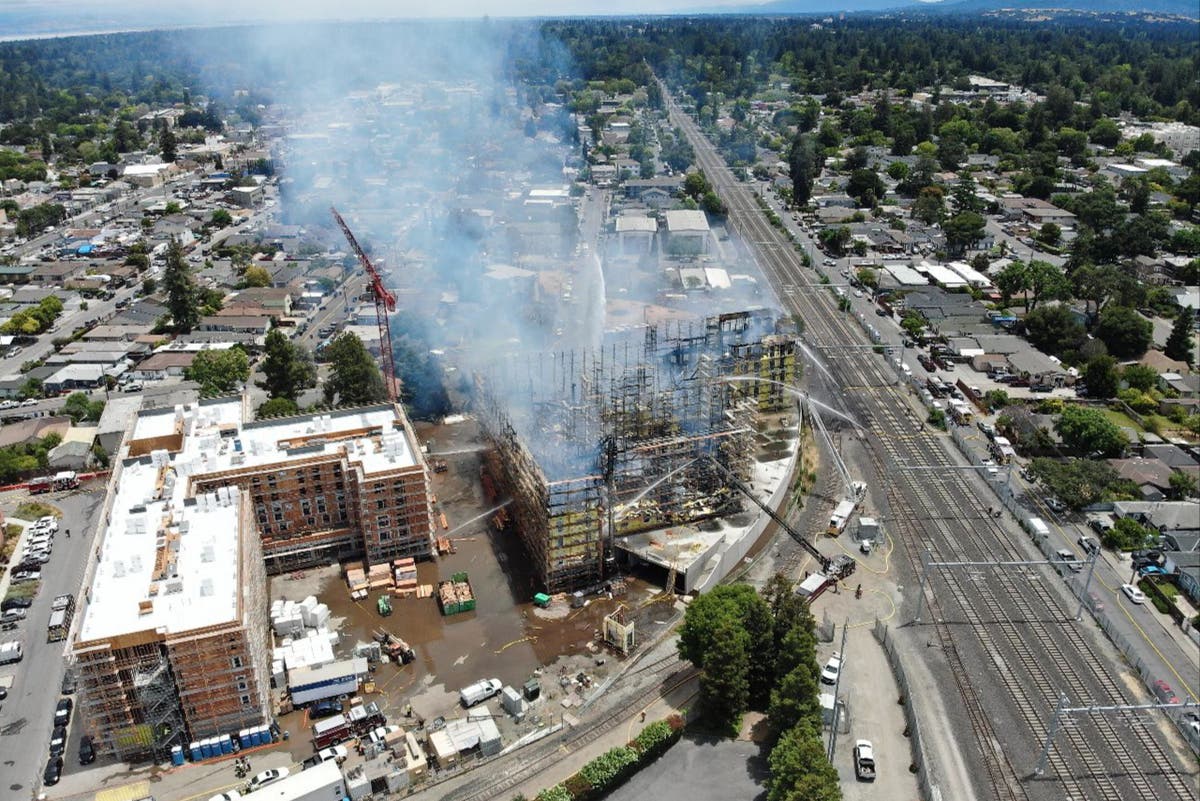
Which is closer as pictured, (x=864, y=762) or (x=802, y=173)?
(x=864, y=762)

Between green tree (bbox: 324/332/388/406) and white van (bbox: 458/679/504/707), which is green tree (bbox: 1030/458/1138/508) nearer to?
white van (bbox: 458/679/504/707)

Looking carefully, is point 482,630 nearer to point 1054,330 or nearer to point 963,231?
point 1054,330

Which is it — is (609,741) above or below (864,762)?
below

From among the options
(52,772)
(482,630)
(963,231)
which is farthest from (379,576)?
(963,231)

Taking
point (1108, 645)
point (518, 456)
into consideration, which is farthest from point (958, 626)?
point (518, 456)

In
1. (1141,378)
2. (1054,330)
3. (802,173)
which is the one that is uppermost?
(802,173)

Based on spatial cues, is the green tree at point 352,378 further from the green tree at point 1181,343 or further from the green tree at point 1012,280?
the green tree at point 1181,343

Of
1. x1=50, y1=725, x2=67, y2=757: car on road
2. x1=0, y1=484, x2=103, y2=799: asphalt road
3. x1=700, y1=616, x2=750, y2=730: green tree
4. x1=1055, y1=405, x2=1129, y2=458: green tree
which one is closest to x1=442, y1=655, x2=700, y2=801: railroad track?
x1=700, y1=616, x2=750, y2=730: green tree

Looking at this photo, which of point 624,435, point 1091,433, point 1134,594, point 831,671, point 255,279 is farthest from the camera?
point 255,279
